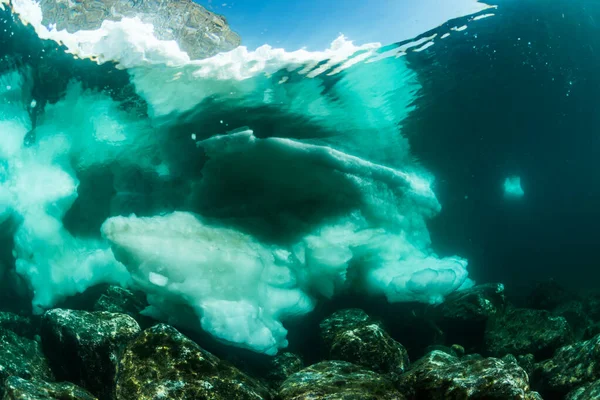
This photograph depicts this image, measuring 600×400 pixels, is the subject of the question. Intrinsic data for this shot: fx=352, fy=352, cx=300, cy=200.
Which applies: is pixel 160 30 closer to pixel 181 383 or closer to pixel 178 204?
pixel 178 204

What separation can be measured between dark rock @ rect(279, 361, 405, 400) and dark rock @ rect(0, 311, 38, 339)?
10017 millimetres

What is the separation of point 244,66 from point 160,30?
7.37 ft

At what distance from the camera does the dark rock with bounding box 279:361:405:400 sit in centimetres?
460

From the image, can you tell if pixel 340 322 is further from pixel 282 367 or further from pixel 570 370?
pixel 570 370

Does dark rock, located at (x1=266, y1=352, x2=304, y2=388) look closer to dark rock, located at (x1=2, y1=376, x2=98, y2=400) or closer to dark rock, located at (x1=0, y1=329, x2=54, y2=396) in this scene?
dark rock, located at (x1=2, y1=376, x2=98, y2=400)

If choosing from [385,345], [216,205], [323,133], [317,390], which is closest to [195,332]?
[216,205]

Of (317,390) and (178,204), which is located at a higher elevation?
(178,204)

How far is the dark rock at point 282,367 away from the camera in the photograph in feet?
26.9

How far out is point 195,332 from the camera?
9609 mm

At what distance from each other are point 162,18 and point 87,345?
23.8ft

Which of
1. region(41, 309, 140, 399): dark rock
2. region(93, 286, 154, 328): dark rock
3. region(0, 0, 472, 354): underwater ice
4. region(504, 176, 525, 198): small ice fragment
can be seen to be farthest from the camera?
region(504, 176, 525, 198): small ice fragment

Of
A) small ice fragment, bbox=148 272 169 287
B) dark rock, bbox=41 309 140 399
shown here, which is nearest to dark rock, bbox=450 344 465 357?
small ice fragment, bbox=148 272 169 287

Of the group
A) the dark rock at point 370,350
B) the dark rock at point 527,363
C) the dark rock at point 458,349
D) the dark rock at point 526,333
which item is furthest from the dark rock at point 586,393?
the dark rock at point 458,349

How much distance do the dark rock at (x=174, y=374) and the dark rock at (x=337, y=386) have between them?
52 cm
